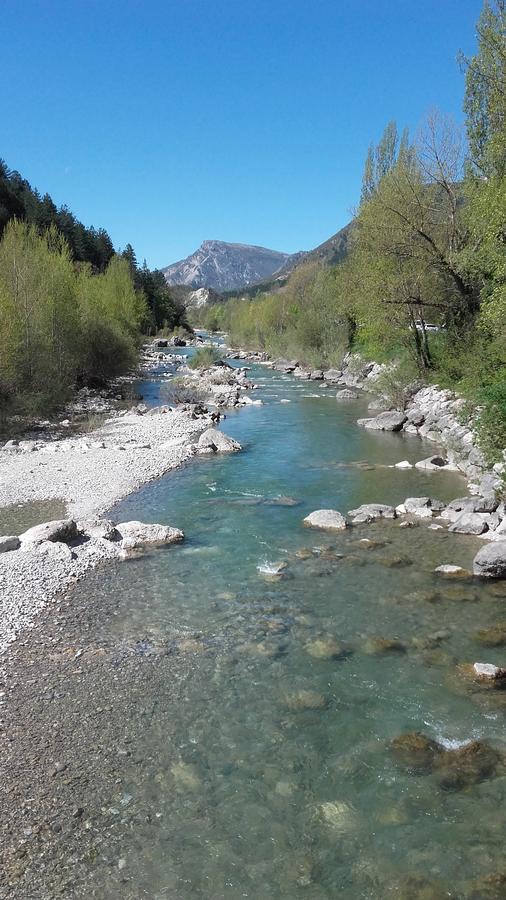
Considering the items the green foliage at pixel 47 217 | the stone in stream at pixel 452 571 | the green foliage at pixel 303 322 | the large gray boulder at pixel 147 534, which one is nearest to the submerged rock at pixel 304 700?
the stone in stream at pixel 452 571

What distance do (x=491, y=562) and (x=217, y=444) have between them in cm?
1250

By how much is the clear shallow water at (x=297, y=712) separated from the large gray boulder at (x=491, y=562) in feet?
1.54

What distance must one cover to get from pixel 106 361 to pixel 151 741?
3591 centimetres

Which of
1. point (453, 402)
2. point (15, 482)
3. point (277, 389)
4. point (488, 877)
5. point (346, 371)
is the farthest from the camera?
point (346, 371)

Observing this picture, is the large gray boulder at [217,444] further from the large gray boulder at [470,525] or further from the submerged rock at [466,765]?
the submerged rock at [466,765]

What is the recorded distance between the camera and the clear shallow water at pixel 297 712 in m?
4.71

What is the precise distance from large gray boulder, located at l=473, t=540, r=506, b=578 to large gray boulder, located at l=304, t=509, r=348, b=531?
3191 millimetres

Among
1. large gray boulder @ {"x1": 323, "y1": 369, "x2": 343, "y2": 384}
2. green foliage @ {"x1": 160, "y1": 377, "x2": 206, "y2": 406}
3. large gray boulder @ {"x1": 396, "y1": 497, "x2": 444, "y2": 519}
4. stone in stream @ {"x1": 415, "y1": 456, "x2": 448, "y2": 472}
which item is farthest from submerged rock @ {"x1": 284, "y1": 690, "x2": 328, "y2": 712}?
large gray boulder @ {"x1": 323, "y1": 369, "x2": 343, "y2": 384}

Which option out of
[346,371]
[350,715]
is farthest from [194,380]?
[350,715]

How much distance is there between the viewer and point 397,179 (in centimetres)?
2520

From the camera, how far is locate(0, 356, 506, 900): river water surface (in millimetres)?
4691

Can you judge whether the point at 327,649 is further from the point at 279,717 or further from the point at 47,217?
the point at 47,217

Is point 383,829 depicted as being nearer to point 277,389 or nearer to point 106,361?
point 277,389

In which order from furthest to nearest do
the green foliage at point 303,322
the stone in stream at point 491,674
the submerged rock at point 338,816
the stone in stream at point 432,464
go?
the green foliage at point 303,322, the stone in stream at point 432,464, the stone in stream at point 491,674, the submerged rock at point 338,816
